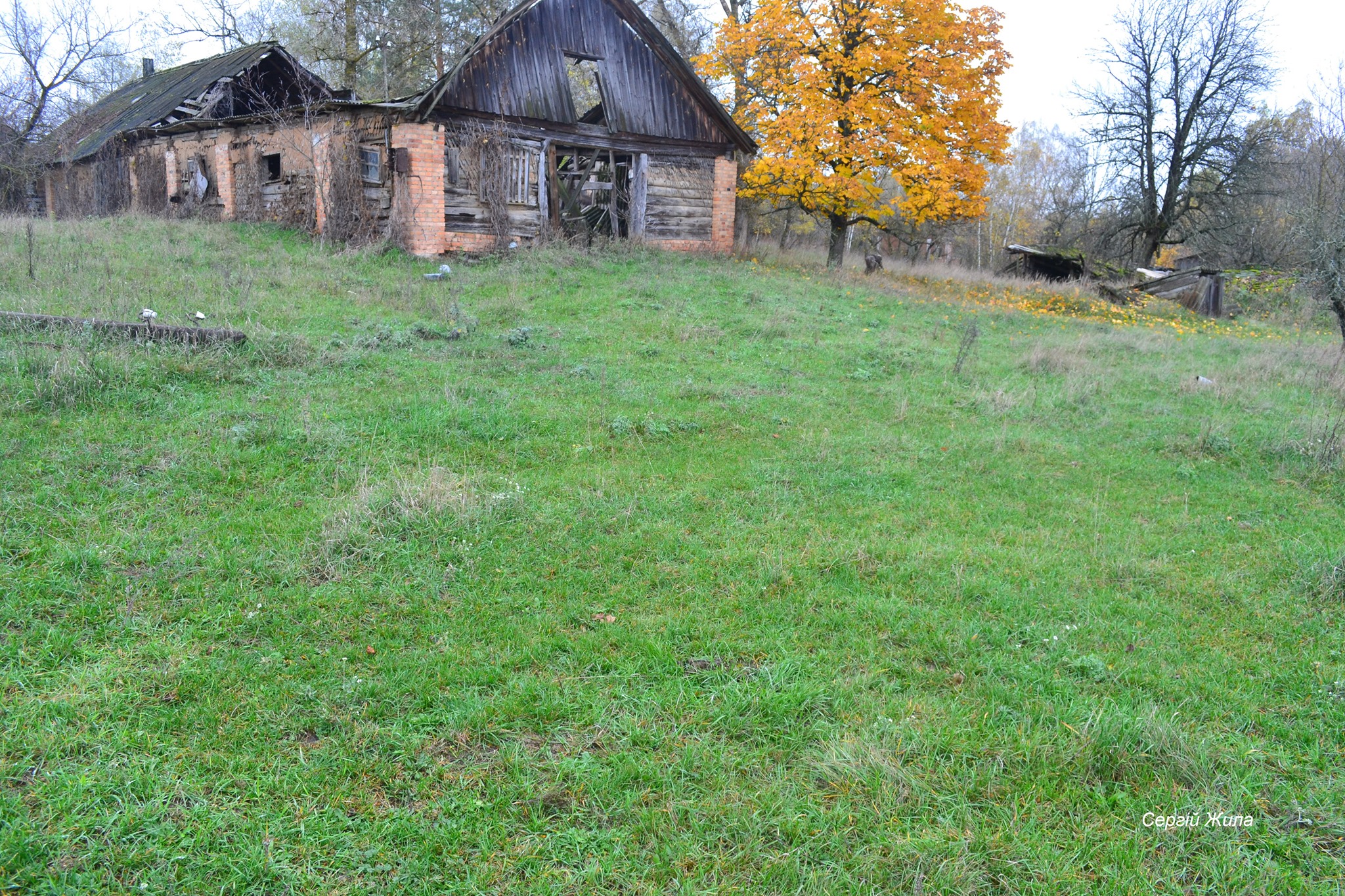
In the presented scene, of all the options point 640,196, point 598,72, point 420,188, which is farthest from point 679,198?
point 420,188

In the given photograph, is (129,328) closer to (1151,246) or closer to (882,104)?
(882,104)

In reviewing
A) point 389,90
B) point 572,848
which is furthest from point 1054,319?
point 389,90

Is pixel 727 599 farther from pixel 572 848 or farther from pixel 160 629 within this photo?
pixel 160 629

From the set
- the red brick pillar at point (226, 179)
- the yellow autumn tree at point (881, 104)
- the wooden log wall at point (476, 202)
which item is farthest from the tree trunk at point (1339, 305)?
the red brick pillar at point (226, 179)

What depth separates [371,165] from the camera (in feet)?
56.2

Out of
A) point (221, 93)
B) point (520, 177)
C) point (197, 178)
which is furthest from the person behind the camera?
point (221, 93)

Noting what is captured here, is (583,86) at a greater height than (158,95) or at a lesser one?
Answer: greater

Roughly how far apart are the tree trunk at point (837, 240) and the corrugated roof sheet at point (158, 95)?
15592 millimetres

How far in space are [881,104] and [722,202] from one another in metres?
4.37

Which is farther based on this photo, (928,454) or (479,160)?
(479,160)

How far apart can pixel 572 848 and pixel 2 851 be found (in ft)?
6.03

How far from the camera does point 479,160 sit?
55.6 feet

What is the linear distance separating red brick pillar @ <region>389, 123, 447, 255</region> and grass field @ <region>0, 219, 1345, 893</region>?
7.74 metres

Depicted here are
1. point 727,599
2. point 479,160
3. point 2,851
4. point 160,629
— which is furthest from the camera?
point 479,160
